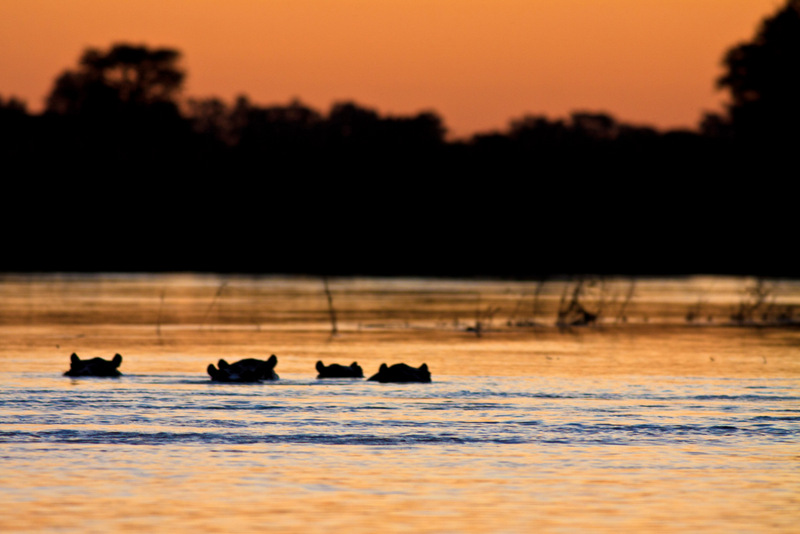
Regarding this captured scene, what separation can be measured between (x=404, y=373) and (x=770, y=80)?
314 ft

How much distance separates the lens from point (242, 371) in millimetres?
26078

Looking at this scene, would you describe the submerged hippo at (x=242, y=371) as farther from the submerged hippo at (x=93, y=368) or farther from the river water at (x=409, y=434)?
the submerged hippo at (x=93, y=368)

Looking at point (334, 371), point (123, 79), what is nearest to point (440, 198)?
point (123, 79)

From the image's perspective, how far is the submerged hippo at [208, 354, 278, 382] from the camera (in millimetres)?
26094

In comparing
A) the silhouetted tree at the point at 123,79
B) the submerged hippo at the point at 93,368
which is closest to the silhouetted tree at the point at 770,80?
the silhouetted tree at the point at 123,79

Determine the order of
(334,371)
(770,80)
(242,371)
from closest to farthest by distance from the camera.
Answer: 1. (242,371)
2. (334,371)
3. (770,80)

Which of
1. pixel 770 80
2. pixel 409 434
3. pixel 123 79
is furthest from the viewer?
pixel 123 79

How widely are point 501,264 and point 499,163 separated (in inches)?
861

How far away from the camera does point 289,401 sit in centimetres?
2362

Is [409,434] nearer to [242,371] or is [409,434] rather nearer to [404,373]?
[404,373]

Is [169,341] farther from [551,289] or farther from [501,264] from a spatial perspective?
[501,264]

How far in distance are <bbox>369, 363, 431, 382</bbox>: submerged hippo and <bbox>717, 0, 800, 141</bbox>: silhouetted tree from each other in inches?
3636

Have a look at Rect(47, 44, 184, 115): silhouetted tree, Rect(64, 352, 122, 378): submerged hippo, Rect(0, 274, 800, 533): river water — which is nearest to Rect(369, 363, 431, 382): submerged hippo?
Rect(0, 274, 800, 533): river water

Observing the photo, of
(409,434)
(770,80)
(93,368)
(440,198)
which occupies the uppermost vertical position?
(770,80)
